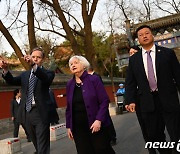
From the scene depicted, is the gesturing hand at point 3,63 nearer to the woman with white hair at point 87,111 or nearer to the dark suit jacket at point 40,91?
the dark suit jacket at point 40,91

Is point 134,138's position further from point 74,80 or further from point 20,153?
point 74,80

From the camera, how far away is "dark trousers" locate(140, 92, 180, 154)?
3406mm

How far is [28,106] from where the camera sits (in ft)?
13.3

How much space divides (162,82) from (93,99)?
0.79 m

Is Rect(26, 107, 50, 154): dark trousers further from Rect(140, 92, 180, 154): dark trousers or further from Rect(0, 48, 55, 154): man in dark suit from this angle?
Rect(140, 92, 180, 154): dark trousers

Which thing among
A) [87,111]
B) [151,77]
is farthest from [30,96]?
[151,77]

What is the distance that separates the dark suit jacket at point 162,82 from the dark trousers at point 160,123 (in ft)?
0.21

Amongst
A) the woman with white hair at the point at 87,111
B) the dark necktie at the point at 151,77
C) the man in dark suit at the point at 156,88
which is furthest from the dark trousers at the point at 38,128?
the dark necktie at the point at 151,77

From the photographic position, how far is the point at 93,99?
3.52 m

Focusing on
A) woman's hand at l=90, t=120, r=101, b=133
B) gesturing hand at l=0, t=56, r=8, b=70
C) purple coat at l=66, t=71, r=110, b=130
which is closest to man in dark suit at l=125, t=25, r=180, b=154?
purple coat at l=66, t=71, r=110, b=130

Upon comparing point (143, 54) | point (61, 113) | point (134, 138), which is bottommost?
point (61, 113)

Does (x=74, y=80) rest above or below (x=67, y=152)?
above

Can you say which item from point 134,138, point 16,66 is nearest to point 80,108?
point 134,138

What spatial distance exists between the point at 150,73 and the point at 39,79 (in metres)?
1.45
